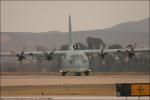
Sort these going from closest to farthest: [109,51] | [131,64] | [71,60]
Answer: [71,60] < [109,51] < [131,64]

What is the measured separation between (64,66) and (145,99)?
175 ft

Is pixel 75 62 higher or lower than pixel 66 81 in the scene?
higher

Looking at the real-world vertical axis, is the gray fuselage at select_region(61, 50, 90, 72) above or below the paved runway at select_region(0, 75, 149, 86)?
above

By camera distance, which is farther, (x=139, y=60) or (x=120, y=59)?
(x=120, y=59)

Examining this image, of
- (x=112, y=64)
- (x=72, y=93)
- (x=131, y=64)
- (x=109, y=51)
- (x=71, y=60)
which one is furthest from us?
(x=112, y=64)

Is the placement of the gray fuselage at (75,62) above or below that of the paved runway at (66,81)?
above

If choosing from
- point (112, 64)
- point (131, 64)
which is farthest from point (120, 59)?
point (131, 64)

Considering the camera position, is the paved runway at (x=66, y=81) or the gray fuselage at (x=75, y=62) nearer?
the paved runway at (x=66, y=81)

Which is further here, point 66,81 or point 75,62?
point 75,62

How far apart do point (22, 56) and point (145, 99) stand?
65.3 metres

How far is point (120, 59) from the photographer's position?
18962 centimetres

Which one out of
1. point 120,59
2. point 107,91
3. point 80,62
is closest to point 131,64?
point 120,59

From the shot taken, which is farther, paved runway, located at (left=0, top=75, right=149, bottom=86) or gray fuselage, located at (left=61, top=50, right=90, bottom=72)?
gray fuselage, located at (left=61, top=50, right=90, bottom=72)

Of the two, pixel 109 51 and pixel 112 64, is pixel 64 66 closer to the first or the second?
pixel 109 51
